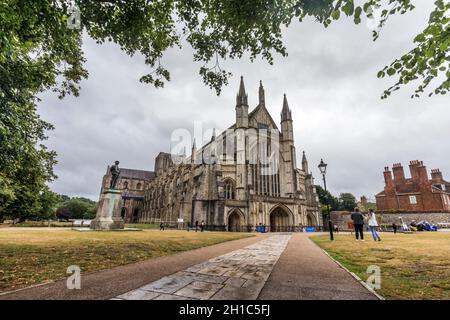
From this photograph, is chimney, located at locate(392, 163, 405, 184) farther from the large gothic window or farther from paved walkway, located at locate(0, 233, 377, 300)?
paved walkway, located at locate(0, 233, 377, 300)

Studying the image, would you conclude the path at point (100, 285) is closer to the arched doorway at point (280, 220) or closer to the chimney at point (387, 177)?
the arched doorway at point (280, 220)

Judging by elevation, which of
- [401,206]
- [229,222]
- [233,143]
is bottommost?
[229,222]

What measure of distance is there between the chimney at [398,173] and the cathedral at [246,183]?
543 inches

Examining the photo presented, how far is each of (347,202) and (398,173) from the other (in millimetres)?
28977

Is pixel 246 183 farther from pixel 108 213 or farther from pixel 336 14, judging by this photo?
pixel 336 14

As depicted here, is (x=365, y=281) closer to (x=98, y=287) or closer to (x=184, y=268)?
(x=184, y=268)

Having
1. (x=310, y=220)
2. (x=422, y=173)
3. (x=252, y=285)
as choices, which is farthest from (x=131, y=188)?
(x=252, y=285)

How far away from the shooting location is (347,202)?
62594mm

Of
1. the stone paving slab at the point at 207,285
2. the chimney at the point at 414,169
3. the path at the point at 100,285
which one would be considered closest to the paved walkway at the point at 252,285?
the stone paving slab at the point at 207,285

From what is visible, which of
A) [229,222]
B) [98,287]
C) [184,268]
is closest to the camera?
[98,287]

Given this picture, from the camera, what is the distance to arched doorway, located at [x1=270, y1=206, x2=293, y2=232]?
31323 millimetres

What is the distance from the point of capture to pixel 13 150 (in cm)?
648
